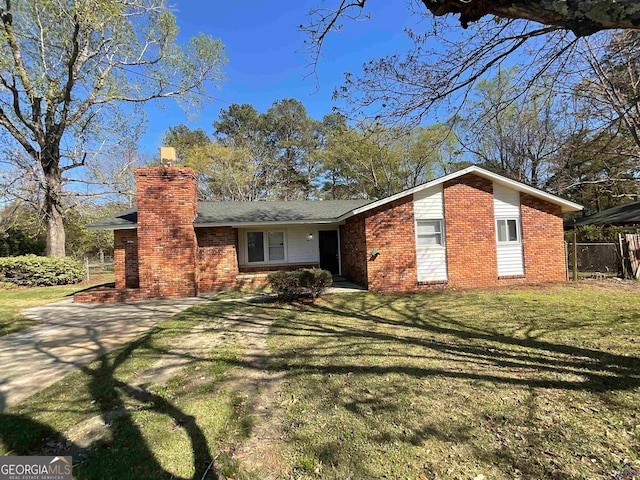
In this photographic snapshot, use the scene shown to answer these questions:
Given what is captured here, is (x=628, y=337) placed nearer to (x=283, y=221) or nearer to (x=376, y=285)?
(x=376, y=285)

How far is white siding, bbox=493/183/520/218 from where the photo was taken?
1159cm

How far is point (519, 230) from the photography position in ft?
38.4

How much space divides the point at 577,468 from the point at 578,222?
75.2ft

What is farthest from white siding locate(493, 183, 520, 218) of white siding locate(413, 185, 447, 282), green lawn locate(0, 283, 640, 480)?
green lawn locate(0, 283, 640, 480)

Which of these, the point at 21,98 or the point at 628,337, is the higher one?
the point at 21,98

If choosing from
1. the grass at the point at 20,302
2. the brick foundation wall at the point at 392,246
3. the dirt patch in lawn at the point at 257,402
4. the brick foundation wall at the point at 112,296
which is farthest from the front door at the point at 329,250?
the grass at the point at 20,302

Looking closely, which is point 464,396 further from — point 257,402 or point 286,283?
point 286,283

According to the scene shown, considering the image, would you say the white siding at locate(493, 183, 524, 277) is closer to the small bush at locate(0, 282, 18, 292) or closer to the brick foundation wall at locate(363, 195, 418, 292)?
the brick foundation wall at locate(363, 195, 418, 292)

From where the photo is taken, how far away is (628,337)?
5359 mm

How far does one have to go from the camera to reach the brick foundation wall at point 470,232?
11.3 metres

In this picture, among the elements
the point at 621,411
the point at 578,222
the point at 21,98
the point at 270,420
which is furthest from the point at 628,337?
the point at 21,98

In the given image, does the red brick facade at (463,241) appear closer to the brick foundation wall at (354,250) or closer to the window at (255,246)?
the brick foundation wall at (354,250)

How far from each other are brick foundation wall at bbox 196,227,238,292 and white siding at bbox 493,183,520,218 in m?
9.65

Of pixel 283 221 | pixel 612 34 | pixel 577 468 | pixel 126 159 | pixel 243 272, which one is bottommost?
pixel 577 468
